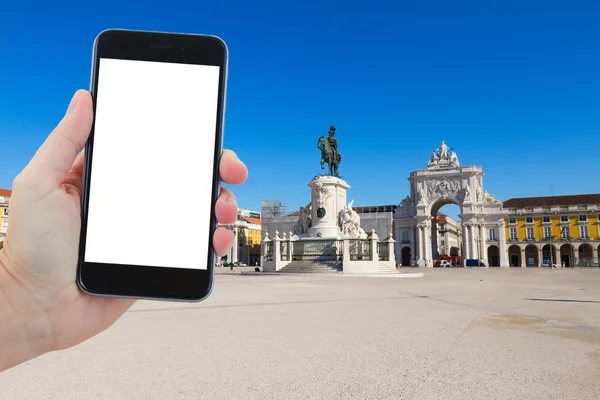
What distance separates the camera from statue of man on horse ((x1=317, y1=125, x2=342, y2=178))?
113 feet

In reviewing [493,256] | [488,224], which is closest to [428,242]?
[488,224]

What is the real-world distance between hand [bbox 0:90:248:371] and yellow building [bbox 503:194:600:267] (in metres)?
72.4

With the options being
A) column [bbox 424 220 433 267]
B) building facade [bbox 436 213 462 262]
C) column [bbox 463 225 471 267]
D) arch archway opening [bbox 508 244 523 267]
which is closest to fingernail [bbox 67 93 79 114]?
column [bbox 424 220 433 267]

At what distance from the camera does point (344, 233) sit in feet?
101

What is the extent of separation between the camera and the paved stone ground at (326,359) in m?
3.95

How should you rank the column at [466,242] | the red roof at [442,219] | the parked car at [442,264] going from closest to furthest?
the parked car at [442,264]
the column at [466,242]
the red roof at [442,219]

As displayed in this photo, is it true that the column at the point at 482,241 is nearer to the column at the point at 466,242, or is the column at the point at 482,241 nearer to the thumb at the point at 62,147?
the column at the point at 466,242

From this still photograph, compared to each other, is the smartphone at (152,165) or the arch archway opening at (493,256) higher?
Answer: the arch archway opening at (493,256)

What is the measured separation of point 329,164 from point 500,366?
30122 millimetres

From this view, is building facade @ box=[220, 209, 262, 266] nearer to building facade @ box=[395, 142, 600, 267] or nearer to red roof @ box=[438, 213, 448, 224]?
building facade @ box=[395, 142, 600, 267]

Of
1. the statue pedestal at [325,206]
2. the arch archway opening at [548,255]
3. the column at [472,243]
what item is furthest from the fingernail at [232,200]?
the arch archway opening at [548,255]

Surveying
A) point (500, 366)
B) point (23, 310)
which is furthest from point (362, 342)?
point (23, 310)

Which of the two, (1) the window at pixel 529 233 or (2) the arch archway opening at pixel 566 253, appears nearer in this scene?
(2) the arch archway opening at pixel 566 253

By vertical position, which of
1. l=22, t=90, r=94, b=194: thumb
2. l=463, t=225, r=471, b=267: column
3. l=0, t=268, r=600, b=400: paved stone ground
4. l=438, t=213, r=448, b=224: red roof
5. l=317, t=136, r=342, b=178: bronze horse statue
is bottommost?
l=0, t=268, r=600, b=400: paved stone ground
